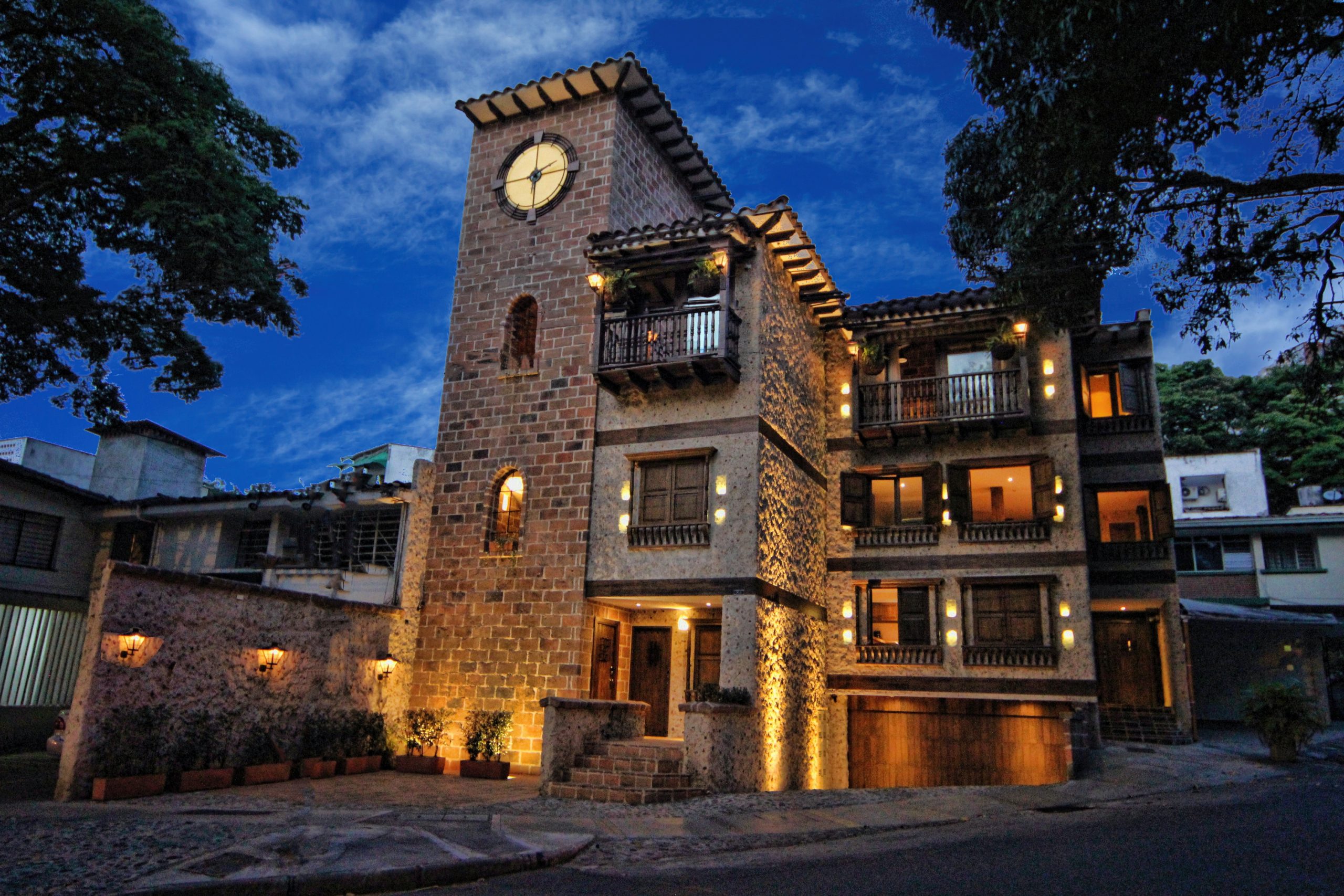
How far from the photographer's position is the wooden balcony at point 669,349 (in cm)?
1681

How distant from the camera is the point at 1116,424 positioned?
66.6 ft

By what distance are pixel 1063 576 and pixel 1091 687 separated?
2206 millimetres

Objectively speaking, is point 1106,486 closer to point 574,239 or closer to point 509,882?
point 574,239

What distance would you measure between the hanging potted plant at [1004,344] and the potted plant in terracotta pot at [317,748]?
49.7 feet

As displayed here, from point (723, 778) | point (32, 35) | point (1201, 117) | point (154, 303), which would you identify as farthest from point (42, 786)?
point (1201, 117)

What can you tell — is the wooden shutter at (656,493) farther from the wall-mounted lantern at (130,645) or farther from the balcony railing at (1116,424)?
the balcony railing at (1116,424)

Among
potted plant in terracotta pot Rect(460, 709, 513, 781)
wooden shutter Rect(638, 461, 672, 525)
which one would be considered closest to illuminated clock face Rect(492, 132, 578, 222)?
wooden shutter Rect(638, 461, 672, 525)

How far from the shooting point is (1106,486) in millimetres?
20000

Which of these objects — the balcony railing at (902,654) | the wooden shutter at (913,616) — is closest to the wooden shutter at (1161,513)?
the wooden shutter at (913,616)

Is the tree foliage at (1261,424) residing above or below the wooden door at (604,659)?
above

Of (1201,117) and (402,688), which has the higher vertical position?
(1201,117)

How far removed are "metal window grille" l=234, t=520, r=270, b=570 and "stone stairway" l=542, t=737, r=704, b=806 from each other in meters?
12.3

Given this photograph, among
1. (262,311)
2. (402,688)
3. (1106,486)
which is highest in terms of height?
(262,311)

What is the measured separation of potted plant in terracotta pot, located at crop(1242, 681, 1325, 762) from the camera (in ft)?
53.0
